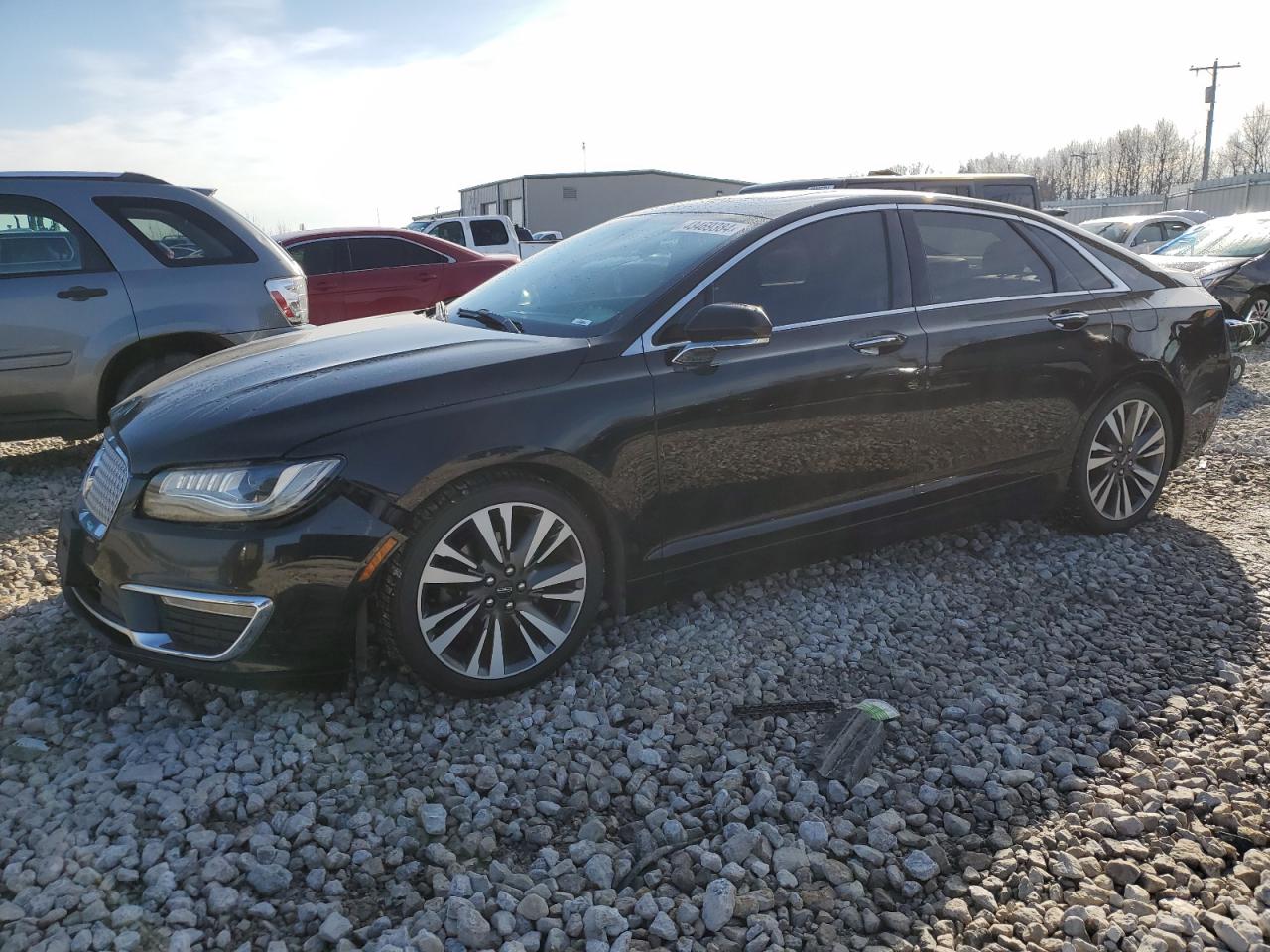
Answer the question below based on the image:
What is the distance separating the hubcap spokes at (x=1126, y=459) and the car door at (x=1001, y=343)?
0.22 m

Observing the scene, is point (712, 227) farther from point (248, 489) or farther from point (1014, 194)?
point (1014, 194)

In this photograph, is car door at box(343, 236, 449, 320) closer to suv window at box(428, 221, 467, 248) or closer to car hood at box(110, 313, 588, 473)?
car hood at box(110, 313, 588, 473)

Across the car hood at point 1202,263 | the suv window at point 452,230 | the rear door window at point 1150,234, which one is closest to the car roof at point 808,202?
the car hood at point 1202,263

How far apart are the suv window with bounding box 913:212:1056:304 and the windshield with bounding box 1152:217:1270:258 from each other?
29.6ft

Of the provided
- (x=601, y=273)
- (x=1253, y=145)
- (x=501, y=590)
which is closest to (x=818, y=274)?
(x=601, y=273)

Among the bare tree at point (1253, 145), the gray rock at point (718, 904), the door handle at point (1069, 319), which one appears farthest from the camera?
the bare tree at point (1253, 145)

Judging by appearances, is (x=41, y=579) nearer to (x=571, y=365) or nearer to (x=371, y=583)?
(x=371, y=583)

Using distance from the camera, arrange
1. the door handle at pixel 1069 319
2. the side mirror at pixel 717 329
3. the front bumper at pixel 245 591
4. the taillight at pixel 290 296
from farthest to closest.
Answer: the taillight at pixel 290 296
the door handle at pixel 1069 319
the side mirror at pixel 717 329
the front bumper at pixel 245 591

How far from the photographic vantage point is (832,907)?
7.50 feet

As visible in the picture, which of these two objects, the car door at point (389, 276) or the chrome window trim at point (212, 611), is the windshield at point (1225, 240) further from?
the chrome window trim at point (212, 611)

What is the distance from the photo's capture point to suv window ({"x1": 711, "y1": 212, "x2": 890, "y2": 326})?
3.65 m

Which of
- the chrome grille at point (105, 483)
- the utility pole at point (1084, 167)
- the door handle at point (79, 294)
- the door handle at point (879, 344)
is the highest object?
the utility pole at point (1084, 167)

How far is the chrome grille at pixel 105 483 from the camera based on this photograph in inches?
118

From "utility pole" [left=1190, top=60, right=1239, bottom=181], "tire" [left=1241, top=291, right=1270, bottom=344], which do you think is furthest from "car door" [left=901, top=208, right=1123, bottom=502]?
"utility pole" [left=1190, top=60, right=1239, bottom=181]
